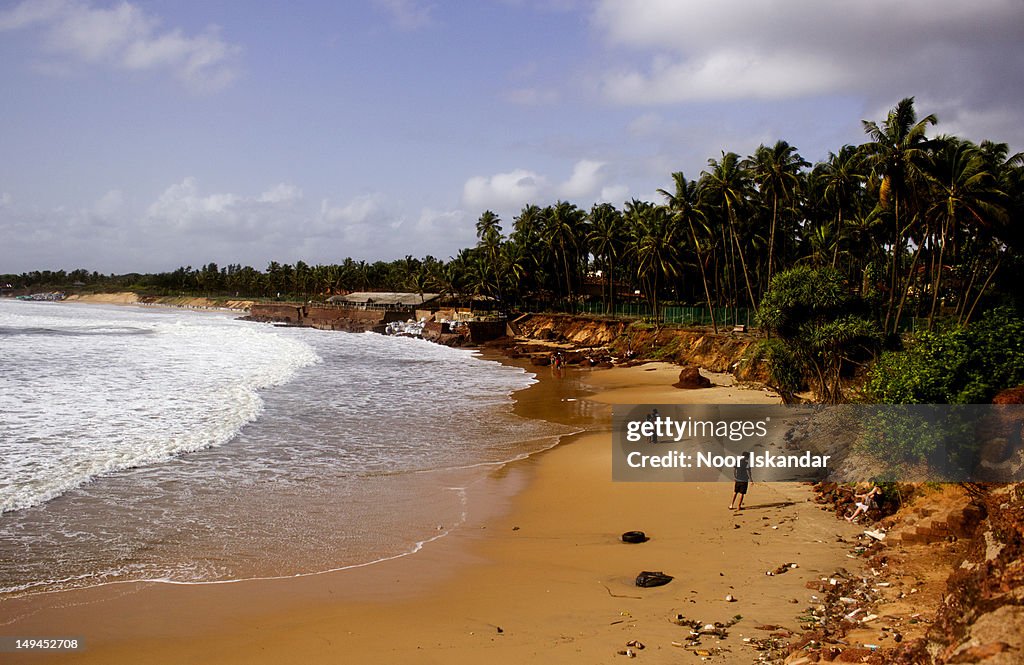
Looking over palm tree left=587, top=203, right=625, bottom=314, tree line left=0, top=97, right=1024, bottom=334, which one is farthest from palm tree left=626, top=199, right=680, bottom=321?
palm tree left=587, top=203, right=625, bottom=314

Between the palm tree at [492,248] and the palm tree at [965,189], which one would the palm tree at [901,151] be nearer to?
the palm tree at [965,189]

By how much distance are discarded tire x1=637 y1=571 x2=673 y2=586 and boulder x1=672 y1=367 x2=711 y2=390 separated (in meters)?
23.2

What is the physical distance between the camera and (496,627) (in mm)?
10023

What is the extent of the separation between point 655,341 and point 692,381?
1830cm

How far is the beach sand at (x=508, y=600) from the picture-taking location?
9.41m

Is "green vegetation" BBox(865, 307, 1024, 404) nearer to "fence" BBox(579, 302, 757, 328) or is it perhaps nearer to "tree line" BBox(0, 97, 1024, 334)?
"tree line" BBox(0, 97, 1024, 334)

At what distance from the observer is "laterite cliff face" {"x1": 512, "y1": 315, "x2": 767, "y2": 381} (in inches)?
1590

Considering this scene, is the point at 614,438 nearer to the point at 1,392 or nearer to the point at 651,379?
the point at 651,379

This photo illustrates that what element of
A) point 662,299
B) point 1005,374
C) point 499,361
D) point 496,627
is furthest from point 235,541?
point 662,299

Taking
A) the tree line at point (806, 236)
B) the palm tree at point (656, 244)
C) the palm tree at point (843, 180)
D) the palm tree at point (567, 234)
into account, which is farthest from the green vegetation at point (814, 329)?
the palm tree at point (567, 234)

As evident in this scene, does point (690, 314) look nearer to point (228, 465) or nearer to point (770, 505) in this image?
point (770, 505)

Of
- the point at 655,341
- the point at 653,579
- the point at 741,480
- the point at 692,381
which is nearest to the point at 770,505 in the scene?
the point at 741,480

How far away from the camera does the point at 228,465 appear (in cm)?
1988

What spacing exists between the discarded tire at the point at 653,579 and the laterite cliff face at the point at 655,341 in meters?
24.6
